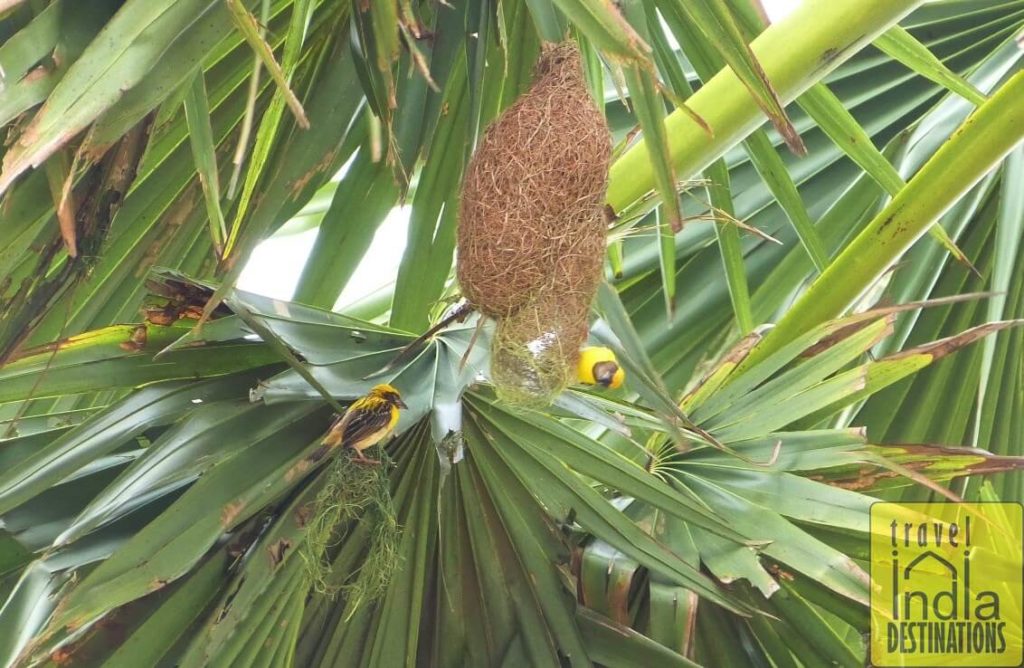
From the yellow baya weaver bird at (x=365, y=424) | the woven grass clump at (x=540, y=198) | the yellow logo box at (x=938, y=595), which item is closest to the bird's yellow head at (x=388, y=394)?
the yellow baya weaver bird at (x=365, y=424)

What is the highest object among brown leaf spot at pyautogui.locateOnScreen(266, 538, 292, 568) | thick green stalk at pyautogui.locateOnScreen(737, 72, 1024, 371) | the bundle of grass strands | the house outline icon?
thick green stalk at pyautogui.locateOnScreen(737, 72, 1024, 371)

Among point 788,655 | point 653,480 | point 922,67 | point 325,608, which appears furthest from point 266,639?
point 922,67

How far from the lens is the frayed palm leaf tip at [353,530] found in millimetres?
823

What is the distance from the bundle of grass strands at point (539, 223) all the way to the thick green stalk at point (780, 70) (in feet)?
0.71

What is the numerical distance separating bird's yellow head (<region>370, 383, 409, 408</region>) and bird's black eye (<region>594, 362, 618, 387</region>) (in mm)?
165

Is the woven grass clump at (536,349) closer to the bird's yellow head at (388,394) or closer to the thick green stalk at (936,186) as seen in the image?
the bird's yellow head at (388,394)

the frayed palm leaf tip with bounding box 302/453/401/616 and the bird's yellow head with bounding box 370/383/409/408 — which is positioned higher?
the bird's yellow head with bounding box 370/383/409/408

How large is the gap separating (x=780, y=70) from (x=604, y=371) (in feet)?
1.16

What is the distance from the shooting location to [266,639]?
33.9 inches

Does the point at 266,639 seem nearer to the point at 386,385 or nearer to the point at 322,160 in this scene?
the point at 386,385

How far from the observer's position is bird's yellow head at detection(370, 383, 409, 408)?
803 mm

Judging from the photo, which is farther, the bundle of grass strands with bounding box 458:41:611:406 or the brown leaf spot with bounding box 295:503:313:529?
the brown leaf spot with bounding box 295:503:313:529

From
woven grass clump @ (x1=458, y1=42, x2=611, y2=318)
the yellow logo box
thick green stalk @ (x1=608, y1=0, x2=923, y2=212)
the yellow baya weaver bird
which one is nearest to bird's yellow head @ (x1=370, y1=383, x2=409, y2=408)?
the yellow baya weaver bird

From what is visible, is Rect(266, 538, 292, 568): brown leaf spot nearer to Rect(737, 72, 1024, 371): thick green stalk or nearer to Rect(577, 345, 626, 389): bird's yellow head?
Rect(577, 345, 626, 389): bird's yellow head
